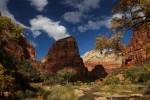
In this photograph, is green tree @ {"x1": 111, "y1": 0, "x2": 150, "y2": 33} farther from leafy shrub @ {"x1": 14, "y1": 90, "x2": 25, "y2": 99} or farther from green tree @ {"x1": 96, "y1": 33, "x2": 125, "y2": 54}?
leafy shrub @ {"x1": 14, "y1": 90, "x2": 25, "y2": 99}

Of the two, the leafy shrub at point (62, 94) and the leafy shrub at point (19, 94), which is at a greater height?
the leafy shrub at point (19, 94)

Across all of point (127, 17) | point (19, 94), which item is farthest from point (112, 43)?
point (19, 94)

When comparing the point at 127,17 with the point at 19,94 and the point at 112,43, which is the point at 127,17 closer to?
the point at 112,43

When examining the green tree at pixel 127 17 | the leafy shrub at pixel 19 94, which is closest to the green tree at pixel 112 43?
the green tree at pixel 127 17

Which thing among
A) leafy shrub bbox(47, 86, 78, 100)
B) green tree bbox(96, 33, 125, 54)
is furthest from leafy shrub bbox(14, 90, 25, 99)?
green tree bbox(96, 33, 125, 54)

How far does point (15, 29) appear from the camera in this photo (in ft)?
189

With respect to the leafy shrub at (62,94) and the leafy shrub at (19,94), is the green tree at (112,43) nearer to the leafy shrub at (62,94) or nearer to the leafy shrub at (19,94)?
the leafy shrub at (62,94)

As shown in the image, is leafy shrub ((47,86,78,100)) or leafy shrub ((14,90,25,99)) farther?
leafy shrub ((14,90,25,99))

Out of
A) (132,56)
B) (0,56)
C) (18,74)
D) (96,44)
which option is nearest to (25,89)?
(18,74)

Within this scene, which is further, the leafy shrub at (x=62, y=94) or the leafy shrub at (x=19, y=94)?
the leafy shrub at (x=19, y=94)

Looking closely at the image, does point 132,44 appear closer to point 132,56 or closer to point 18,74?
point 132,56

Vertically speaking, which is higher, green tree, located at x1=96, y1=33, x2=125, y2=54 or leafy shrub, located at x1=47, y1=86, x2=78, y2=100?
green tree, located at x1=96, y1=33, x2=125, y2=54

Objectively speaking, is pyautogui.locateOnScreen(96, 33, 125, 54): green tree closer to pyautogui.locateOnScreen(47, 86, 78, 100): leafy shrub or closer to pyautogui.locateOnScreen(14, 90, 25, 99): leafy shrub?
pyautogui.locateOnScreen(47, 86, 78, 100): leafy shrub

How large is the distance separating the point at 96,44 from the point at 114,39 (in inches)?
62.2
